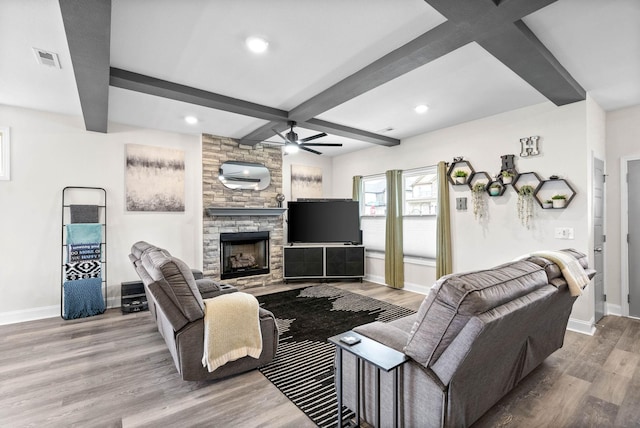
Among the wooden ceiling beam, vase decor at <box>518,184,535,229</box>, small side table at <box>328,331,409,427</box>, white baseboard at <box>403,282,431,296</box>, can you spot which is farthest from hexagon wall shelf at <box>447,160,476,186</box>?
the wooden ceiling beam

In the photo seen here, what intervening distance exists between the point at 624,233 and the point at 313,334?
4.00 meters

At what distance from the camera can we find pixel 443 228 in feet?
15.1

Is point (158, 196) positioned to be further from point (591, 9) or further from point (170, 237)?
point (591, 9)

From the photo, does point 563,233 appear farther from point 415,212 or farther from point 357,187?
point 357,187

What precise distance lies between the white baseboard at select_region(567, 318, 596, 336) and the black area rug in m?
1.76

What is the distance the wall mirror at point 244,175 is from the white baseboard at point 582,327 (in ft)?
15.9

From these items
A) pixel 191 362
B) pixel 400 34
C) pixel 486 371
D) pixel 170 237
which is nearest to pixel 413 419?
pixel 486 371

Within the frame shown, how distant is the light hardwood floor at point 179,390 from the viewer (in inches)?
77.2

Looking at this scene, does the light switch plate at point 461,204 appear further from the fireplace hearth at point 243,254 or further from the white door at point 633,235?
the fireplace hearth at point 243,254

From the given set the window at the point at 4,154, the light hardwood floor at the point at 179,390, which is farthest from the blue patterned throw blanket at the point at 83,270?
the window at the point at 4,154

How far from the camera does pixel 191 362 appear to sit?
2273 millimetres

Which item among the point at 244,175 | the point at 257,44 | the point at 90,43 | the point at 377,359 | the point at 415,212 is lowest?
the point at 377,359

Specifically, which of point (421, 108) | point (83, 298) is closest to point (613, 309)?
point (421, 108)

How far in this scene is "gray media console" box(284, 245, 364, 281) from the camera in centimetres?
576
